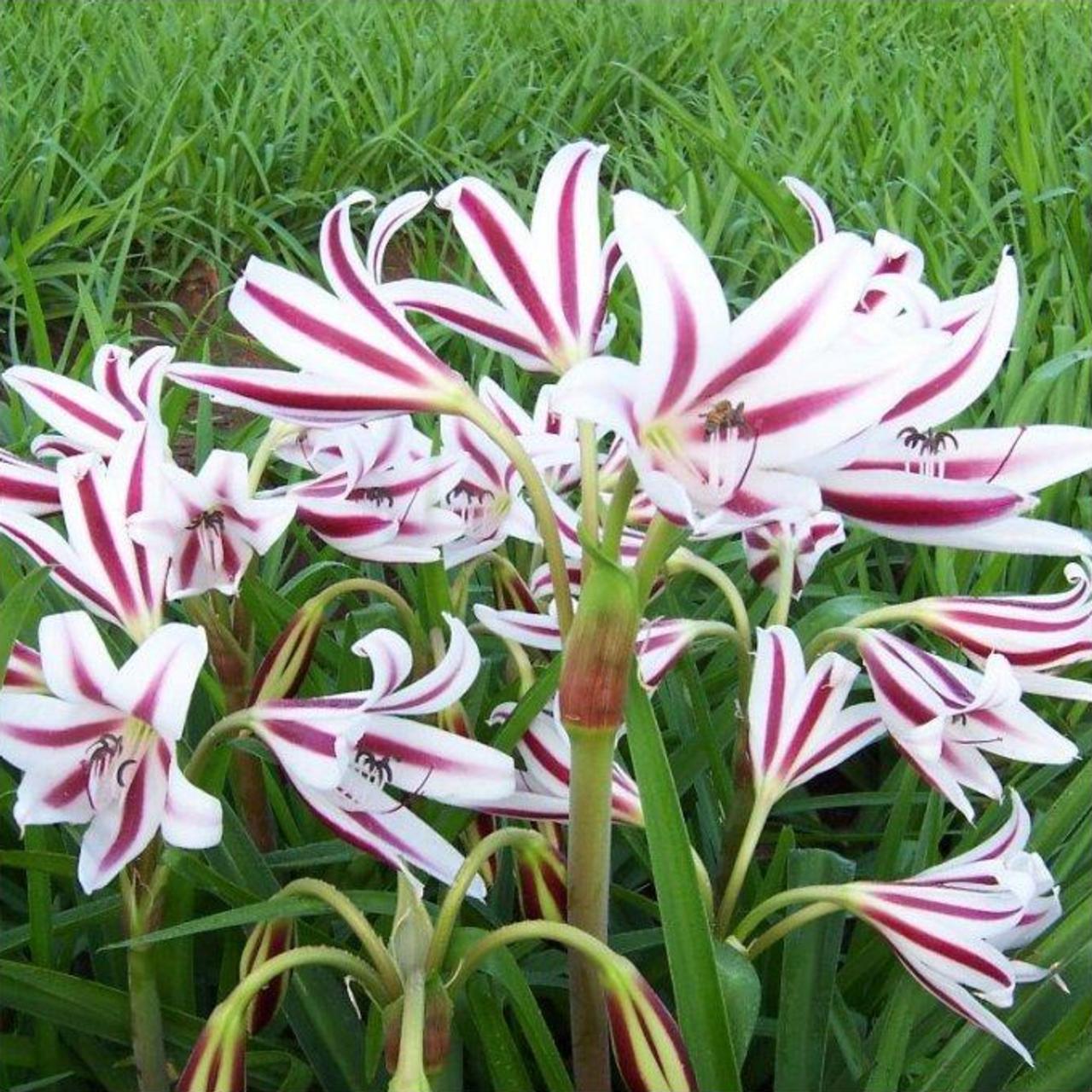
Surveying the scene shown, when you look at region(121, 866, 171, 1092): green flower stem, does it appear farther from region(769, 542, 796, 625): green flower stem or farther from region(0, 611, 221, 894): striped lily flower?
region(769, 542, 796, 625): green flower stem

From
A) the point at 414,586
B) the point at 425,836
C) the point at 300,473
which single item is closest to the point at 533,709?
the point at 425,836

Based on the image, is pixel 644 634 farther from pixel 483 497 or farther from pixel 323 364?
pixel 323 364

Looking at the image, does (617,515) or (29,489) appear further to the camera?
(29,489)

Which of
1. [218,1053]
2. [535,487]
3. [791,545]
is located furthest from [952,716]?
[218,1053]

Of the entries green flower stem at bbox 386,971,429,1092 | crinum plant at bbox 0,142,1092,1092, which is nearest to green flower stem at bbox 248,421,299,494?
crinum plant at bbox 0,142,1092,1092

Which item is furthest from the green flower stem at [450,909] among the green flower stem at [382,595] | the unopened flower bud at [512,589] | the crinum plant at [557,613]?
the unopened flower bud at [512,589]

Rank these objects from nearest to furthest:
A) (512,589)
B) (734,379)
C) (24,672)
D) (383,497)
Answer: (734,379), (24,672), (383,497), (512,589)
